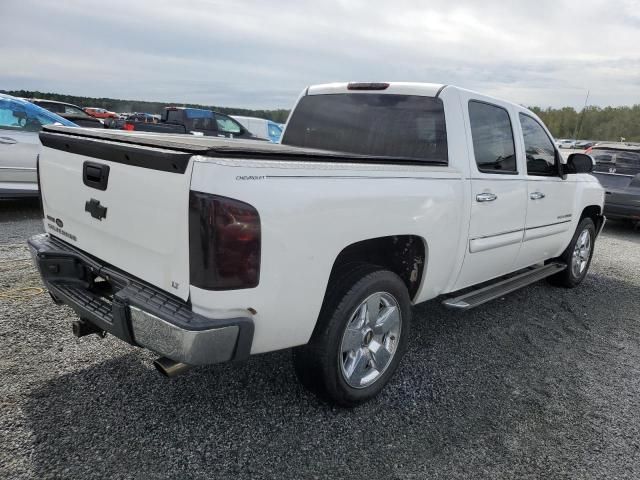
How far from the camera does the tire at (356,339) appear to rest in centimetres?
259

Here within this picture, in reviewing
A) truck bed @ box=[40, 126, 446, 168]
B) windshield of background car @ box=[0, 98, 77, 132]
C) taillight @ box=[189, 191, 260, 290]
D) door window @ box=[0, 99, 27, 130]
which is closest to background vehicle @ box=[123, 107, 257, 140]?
windshield of background car @ box=[0, 98, 77, 132]

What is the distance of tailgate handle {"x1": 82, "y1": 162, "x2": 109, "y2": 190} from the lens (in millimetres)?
2451

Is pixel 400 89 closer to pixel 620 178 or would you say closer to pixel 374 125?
pixel 374 125

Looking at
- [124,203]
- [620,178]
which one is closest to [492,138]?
[124,203]

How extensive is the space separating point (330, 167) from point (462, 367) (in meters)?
1.91

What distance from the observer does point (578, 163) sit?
4684mm

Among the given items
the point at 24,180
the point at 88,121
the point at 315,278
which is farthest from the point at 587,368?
the point at 88,121

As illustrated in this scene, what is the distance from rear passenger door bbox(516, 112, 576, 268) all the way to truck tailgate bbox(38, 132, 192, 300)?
3.09m

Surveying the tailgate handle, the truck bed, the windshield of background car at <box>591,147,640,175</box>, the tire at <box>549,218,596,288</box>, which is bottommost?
the tire at <box>549,218,596,288</box>

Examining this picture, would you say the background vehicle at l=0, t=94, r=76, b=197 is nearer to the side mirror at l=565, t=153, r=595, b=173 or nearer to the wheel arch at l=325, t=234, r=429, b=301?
the wheel arch at l=325, t=234, r=429, b=301

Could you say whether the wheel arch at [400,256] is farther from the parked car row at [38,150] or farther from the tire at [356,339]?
the parked car row at [38,150]

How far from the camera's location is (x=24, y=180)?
7137 millimetres

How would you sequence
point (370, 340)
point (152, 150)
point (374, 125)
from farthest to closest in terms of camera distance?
point (374, 125), point (370, 340), point (152, 150)

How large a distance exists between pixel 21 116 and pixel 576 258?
776cm
